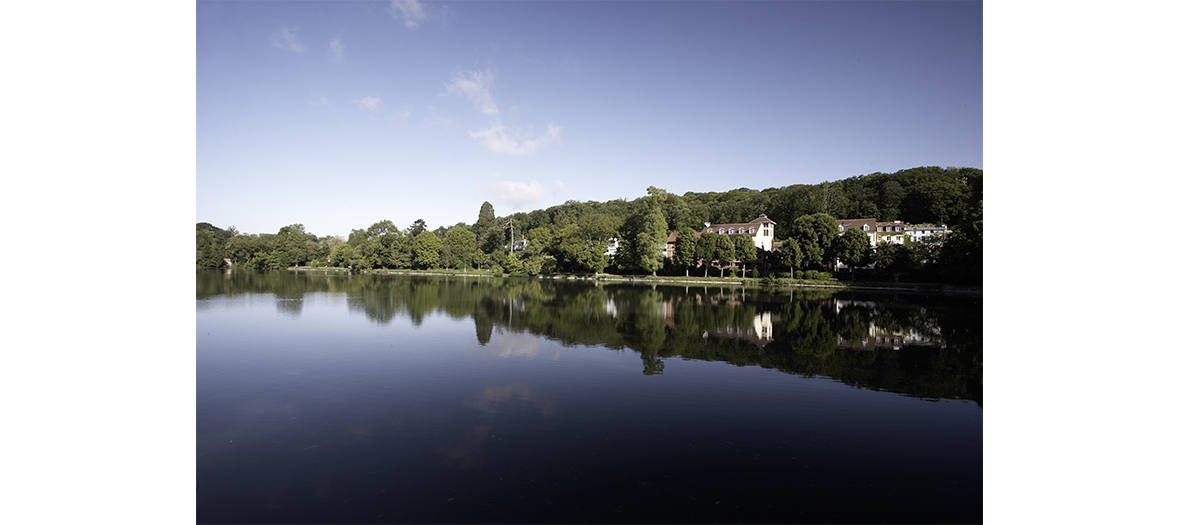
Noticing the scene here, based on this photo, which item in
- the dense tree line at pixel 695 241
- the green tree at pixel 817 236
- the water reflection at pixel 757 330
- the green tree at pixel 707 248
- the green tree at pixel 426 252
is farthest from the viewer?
the green tree at pixel 426 252

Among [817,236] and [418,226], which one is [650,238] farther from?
[418,226]

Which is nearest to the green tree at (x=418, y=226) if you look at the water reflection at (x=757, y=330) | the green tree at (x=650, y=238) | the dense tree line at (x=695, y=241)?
the dense tree line at (x=695, y=241)

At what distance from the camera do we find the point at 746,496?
5.96 m

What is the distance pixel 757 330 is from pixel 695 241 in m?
36.4

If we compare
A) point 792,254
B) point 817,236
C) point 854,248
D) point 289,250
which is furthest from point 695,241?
point 289,250

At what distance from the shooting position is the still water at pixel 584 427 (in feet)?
19.0

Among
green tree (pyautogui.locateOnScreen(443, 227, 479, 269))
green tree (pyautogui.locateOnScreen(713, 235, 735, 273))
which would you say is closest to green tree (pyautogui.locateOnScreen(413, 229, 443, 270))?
green tree (pyautogui.locateOnScreen(443, 227, 479, 269))

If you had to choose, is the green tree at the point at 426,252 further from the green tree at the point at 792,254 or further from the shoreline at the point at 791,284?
the green tree at the point at 792,254

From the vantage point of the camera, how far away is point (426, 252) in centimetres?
7200

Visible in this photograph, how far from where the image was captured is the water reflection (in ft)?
42.6

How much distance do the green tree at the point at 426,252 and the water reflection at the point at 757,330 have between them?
39.5 meters

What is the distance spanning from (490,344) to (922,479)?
38.7 feet

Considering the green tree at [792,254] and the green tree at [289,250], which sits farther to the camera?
the green tree at [289,250]
